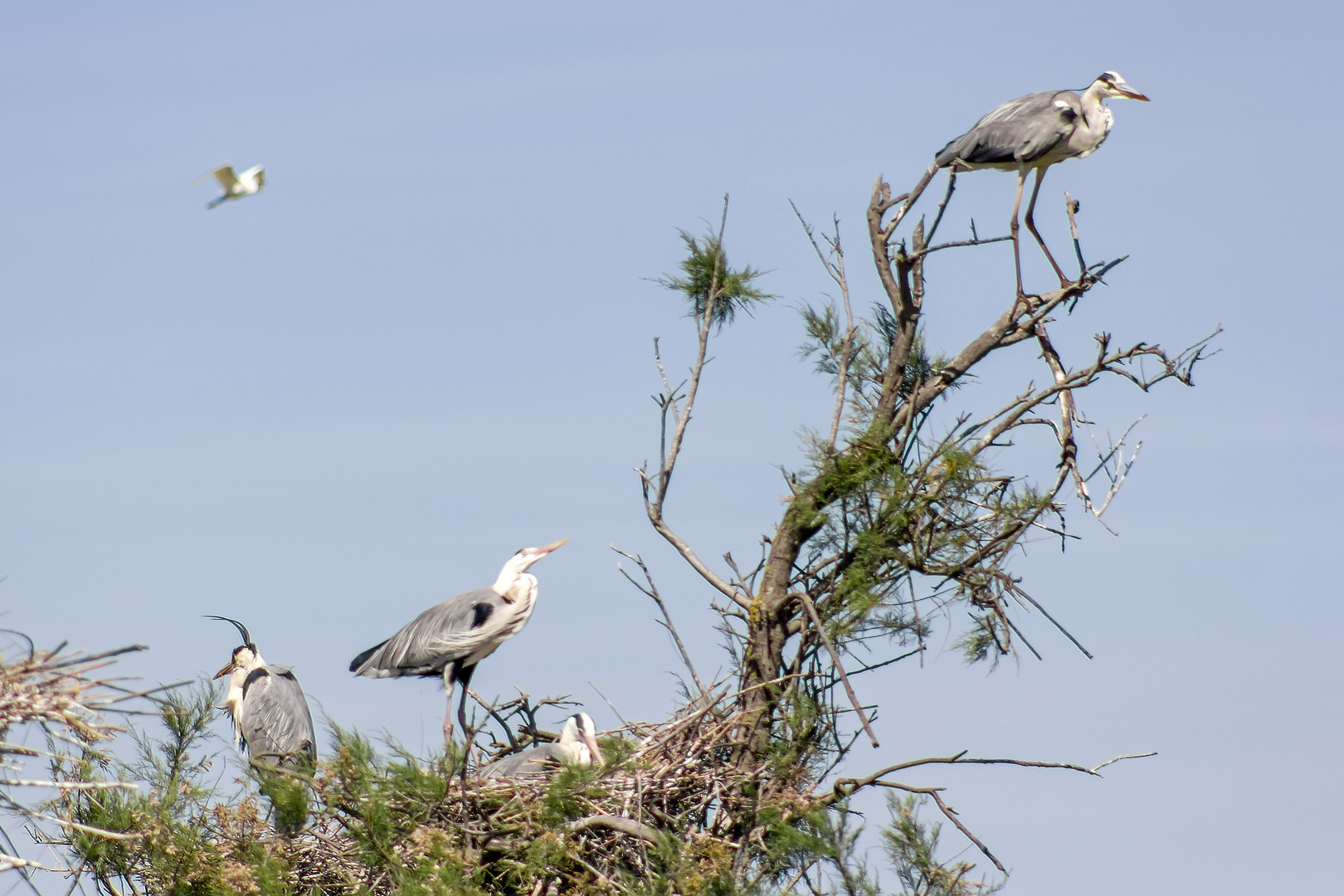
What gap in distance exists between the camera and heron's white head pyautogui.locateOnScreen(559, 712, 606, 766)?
746 cm

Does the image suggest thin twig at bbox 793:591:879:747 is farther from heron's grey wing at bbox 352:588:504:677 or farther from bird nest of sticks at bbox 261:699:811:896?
heron's grey wing at bbox 352:588:504:677

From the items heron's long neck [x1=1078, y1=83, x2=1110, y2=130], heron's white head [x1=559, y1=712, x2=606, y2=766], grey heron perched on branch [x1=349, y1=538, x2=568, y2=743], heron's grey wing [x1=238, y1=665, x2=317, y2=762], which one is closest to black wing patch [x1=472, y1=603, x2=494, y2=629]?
grey heron perched on branch [x1=349, y1=538, x2=568, y2=743]

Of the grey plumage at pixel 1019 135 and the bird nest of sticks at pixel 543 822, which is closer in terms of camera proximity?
the bird nest of sticks at pixel 543 822

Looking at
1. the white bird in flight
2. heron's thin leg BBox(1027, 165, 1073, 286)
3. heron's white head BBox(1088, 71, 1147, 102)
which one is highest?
heron's white head BBox(1088, 71, 1147, 102)

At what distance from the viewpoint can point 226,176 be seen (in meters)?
7.07

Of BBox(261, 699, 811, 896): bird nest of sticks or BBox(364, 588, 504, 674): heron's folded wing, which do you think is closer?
BBox(261, 699, 811, 896): bird nest of sticks

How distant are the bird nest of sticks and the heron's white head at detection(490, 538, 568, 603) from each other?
171 cm

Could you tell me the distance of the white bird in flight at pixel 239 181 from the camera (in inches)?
273

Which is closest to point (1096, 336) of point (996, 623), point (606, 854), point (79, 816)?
point (996, 623)

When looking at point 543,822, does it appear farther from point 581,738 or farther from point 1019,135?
point 1019,135

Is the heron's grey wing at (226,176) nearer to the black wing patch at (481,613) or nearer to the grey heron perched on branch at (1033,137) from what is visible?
the black wing patch at (481,613)

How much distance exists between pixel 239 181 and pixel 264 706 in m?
3.25

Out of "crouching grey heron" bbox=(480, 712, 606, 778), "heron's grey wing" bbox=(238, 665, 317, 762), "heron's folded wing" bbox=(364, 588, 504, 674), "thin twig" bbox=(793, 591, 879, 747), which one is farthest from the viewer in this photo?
"heron's grey wing" bbox=(238, 665, 317, 762)

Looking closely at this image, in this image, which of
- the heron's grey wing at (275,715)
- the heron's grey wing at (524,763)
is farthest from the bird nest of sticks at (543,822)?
the heron's grey wing at (275,715)
